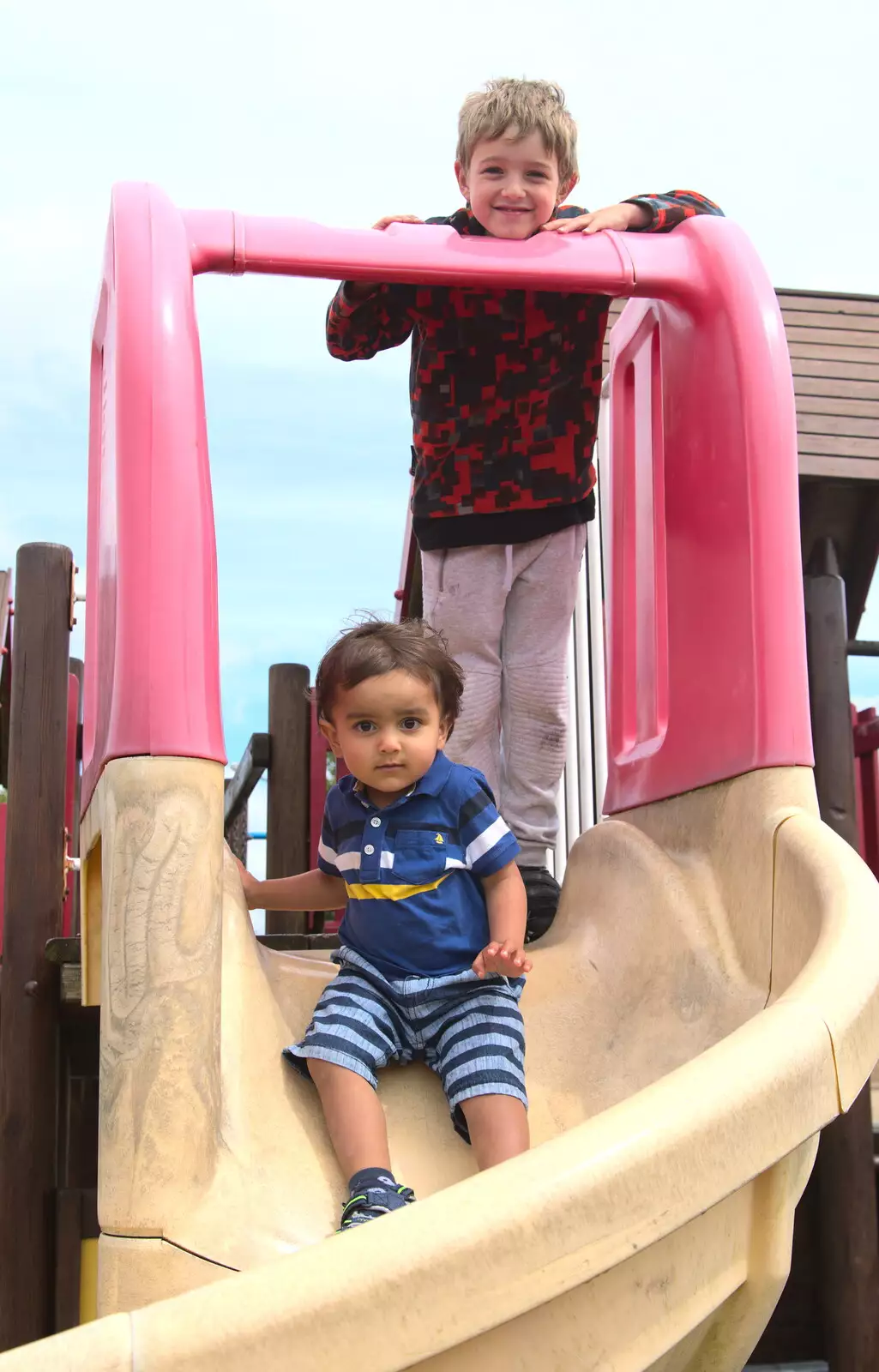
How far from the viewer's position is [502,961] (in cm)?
148

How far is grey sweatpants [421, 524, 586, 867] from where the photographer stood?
2184mm

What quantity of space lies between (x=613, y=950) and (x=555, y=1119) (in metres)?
0.30

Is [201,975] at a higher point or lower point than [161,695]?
lower

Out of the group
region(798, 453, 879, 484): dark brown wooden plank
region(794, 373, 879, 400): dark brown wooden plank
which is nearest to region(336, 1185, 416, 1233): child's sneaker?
region(798, 453, 879, 484): dark brown wooden plank

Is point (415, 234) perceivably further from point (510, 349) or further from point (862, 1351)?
point (862, 1351)

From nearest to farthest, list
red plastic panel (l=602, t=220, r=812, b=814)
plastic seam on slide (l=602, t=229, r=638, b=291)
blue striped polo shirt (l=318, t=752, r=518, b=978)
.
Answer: blue striped polo shirt (l=318, t=752, r=518, b=978), red plastic panel (l=602, t=220, r=812, b=814), plastic seam on slide (l=602, t=229, r=638, b=291)

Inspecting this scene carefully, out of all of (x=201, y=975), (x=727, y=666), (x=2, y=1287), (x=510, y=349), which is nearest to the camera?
(x=201, y=975)

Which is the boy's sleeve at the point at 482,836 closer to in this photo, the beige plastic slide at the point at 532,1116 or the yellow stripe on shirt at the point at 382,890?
the yellow stripe on shirt at the point at 382,890

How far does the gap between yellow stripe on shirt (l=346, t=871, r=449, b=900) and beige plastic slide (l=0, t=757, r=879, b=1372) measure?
15cm

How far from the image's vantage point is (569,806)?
3.25 meters

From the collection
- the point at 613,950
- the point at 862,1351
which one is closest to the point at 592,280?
the point at 613,950

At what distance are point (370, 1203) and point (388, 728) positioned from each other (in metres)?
0.58

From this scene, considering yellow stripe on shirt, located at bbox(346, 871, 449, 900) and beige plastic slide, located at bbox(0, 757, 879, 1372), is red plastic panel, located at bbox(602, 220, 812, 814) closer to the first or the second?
beige plastic slide, located at bbox(0, 757, 879, 1372)

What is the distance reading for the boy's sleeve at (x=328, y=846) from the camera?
1.76 m
